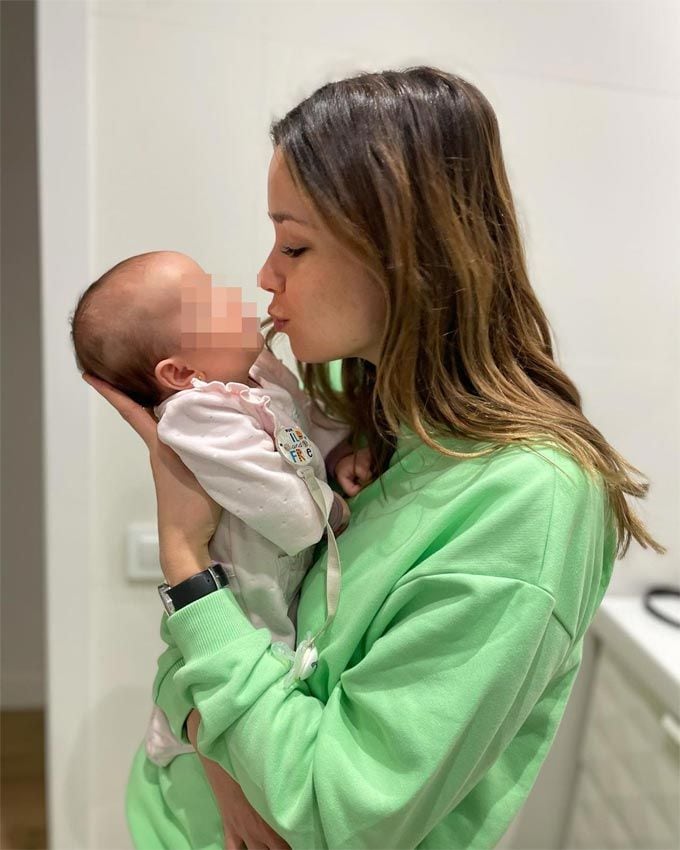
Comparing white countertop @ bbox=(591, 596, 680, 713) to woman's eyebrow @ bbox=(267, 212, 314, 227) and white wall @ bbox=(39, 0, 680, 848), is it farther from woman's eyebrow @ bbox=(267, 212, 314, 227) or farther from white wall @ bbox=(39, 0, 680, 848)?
woman's eyebrow @ bbox=(267, 212, 314, 227)

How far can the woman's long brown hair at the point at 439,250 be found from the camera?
610 millimetres

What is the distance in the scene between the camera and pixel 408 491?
27.4 inches

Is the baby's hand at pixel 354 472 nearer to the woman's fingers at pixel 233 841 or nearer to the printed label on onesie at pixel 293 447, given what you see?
the printed label on onesie at pixel 293 447

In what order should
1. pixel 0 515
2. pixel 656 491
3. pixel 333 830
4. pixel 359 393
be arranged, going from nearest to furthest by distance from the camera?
pixel 333 830 < pixel 359 393 < pixel 656 491 < pixel 0 515

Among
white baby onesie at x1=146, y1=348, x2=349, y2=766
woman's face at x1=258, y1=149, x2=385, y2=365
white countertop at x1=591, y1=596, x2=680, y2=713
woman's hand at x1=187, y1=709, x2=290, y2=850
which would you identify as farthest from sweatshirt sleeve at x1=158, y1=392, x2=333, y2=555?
white countertop at x1=591, y1=596, x2=680, y2=713

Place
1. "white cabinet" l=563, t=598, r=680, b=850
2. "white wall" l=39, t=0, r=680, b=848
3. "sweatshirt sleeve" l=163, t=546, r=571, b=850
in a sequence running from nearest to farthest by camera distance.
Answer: "sweatshirt sleeve" l=163, t=546, r=571, b=850 → "white wall" l=39, t=0, r=680, b=848 → "white cabinet" l=563, t=598, r=680, b=850

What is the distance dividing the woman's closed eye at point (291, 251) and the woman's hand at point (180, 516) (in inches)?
9.1

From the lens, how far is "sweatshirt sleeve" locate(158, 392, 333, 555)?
0.64 m

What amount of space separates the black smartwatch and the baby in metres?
0.05

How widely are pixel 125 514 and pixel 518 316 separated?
0.73 metres

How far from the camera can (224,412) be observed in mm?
656

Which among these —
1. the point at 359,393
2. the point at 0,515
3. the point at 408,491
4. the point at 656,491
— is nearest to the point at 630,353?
the point at 656,491

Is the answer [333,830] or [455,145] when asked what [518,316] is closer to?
[455,145]

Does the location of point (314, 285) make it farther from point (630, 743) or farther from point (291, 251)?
point (630, 743)
